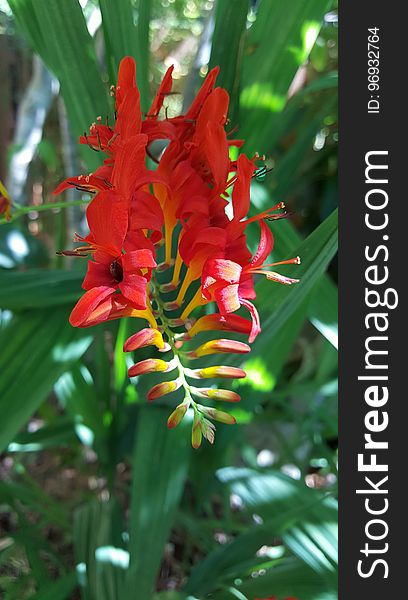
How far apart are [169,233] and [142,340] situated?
0.28 feet

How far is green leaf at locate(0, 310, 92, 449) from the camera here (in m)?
0.51

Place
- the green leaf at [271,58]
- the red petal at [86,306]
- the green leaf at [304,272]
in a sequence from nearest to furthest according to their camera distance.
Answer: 1. the red petal at [86,306]
2. the green leaf at [304,272]
3. the green leaf at [271,58]

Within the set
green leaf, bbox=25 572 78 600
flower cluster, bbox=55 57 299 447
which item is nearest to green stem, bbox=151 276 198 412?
flower cluster, bbox=55 57 299 447

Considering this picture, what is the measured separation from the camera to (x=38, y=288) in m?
0.52

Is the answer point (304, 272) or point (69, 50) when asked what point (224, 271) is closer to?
point (304, 272)

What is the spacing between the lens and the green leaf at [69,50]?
47cm

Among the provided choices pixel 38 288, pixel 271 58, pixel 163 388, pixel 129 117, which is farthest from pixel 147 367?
pixel 271 58

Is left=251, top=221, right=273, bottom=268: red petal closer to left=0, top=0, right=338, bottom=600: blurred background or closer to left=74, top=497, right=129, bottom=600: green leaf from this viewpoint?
left=0, top=0, right=338, bottom=600: blurred background

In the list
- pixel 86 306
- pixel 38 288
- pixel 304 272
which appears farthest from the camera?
pixel 38 288

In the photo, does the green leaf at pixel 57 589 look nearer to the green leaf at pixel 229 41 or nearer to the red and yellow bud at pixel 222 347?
the red and yellow bud at pixel 222 347

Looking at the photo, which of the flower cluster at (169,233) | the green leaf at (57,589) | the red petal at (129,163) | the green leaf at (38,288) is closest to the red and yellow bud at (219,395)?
the flower cluster at (169,233)

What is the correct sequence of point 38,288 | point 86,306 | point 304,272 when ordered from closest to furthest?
1. point 86,306
2. point 304,272
3. point 38,288

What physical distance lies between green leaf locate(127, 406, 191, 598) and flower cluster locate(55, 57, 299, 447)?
24 cm

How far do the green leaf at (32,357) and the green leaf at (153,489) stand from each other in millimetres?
94
